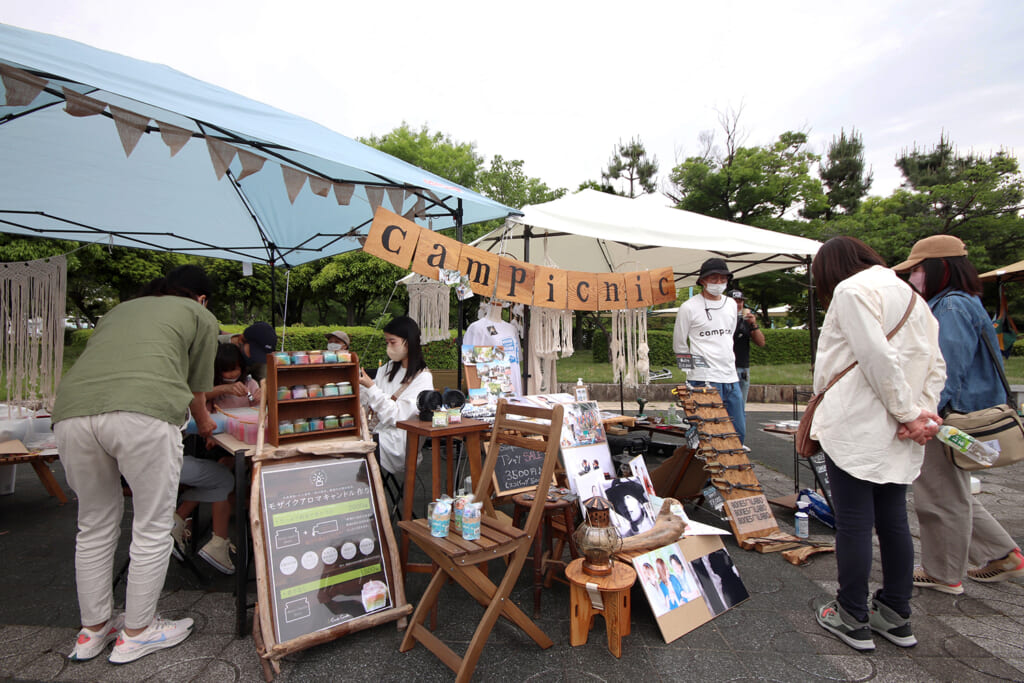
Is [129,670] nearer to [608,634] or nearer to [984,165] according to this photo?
[608,634]

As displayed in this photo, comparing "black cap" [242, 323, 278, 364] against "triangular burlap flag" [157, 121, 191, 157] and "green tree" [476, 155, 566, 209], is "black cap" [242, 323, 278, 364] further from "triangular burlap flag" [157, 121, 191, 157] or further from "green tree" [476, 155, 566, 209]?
"green tree" [476, 155, 566, 209]

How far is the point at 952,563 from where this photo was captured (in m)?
2.56

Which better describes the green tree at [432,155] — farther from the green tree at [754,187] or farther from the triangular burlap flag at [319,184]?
the triangular burlap flag at [319,184]

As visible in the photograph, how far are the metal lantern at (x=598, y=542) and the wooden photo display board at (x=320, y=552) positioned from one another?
860mm

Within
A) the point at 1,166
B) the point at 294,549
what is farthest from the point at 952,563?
the point at 1,166

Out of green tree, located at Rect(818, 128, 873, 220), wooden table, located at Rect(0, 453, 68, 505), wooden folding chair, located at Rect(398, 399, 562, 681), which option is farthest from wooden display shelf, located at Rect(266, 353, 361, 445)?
green tree, located at Rect(818, 128, 873, 220)

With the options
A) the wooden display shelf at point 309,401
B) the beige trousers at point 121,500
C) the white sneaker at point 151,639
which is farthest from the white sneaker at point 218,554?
the wooden display shelf at point 309,401

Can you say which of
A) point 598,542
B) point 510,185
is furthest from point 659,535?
point 510,185

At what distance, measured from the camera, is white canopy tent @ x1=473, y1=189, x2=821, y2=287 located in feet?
14.3

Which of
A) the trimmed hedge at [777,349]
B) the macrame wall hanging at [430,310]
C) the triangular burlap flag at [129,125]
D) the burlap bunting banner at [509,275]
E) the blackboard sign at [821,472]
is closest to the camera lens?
the triangular burlap flag at [129,125]

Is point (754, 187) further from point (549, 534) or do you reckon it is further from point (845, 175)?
point (549, 534)

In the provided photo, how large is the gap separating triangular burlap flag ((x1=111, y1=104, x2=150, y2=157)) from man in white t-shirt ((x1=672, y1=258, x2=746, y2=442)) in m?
3.62

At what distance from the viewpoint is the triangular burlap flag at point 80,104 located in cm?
233

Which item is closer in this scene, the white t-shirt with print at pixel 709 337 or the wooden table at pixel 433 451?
the wooden table at pixel 433 451
